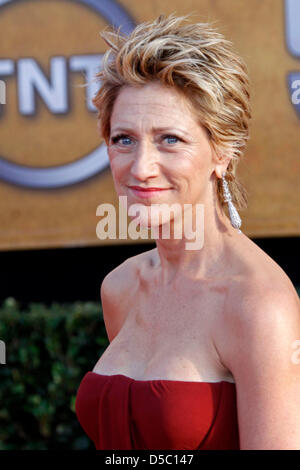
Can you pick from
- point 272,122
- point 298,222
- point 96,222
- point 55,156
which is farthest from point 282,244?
point 55,156

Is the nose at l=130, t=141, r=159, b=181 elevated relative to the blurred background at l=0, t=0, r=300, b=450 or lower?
lower

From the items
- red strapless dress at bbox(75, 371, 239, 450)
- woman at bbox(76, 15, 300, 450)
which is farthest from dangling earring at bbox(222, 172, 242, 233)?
red strapless dress at bbox(75, 371, 239, 450)

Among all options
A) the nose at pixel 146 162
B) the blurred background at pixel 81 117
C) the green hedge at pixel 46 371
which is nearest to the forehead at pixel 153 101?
the nose at pixel 146 162

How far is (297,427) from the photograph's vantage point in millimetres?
1928

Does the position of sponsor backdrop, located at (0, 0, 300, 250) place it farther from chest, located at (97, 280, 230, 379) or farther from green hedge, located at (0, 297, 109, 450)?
chest, located at (97, 280, 230, 379)

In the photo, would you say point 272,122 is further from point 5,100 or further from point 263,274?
point 263,274

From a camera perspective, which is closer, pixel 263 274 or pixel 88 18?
pixel 263 274

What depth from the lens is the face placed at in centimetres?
218

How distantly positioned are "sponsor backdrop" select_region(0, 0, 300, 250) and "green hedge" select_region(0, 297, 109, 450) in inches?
28.8

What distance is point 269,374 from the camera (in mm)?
1933

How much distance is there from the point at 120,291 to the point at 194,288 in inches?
20.5

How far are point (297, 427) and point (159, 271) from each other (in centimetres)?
84

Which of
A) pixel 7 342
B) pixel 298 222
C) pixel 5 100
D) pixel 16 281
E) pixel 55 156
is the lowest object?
pixel 7 342

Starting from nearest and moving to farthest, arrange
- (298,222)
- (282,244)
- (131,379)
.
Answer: (131,379), (298,222), (282,244)
